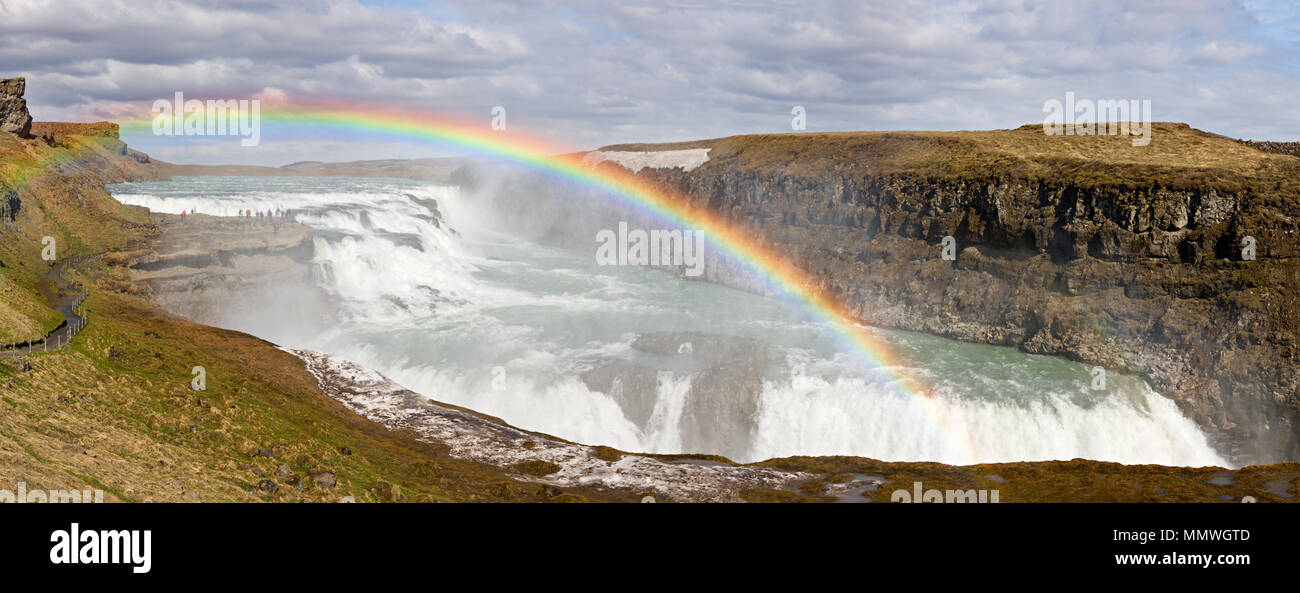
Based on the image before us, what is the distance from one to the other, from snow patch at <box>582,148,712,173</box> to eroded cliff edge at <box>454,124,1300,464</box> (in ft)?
45.9

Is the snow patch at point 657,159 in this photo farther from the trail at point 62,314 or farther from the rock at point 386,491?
the rock at point 386,491

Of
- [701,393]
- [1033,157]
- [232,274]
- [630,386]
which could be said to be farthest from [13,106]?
[1033,157]

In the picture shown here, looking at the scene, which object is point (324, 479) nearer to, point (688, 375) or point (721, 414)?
point (721, 414)

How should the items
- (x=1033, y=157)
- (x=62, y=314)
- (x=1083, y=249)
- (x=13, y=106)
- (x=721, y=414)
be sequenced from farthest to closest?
(x=13, y=106), (x=1033, y=157), (x=1083, y=249), (x=721, y=414), (x=62, y=314)

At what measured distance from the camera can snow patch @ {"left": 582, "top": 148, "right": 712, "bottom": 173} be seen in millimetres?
75125

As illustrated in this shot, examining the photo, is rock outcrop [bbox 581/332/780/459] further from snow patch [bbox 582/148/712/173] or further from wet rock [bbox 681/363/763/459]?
snow patch [bbox 582/148/712/173]

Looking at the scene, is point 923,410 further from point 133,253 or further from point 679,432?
point 133,253

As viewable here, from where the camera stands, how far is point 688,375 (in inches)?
1283

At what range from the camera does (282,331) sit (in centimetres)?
3956

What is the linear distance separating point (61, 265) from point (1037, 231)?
51.4m

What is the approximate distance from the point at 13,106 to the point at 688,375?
53589 millimetres

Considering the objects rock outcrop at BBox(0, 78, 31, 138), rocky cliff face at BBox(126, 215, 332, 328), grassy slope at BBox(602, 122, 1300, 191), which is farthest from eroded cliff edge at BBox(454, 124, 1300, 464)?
rock outcrop at BBox(0, 78, 31, 138)
